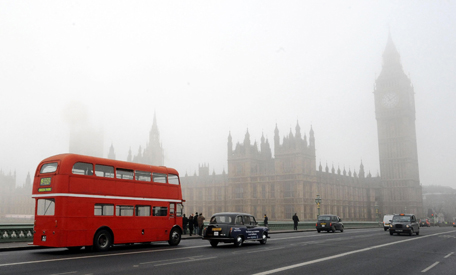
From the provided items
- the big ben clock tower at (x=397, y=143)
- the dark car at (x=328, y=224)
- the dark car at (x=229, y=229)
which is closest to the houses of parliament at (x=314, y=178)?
the big ben clock tower at (x=397, y=143)

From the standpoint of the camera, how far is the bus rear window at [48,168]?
52.1ft

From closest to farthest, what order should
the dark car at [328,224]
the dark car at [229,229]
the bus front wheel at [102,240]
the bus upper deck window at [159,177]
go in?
the bus front wheel at [102,240], the dark car at [229,229], the bus upper deck window at [159,177], the dark car at [328,224]

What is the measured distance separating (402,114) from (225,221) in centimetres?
10933

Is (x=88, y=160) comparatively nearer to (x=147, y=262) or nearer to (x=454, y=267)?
(x=147, y=262)

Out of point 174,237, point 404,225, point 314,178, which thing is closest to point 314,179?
point 314,178

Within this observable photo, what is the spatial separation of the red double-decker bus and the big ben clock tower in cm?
10322

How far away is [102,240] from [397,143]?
11244cm

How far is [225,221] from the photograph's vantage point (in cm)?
1925

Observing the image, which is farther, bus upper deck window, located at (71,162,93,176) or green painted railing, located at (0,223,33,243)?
green painted railing, located at (0,223,33,243)

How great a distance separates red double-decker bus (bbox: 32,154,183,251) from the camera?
1562cm

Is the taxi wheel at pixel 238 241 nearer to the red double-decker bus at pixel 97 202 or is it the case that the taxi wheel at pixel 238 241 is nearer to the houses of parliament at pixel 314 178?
the red double-decker bus at pixel 97 202

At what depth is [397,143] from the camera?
116 m

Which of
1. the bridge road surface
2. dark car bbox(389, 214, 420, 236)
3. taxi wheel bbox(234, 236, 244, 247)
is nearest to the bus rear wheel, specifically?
taxi wheel bbox(234, 236, 244, 247)

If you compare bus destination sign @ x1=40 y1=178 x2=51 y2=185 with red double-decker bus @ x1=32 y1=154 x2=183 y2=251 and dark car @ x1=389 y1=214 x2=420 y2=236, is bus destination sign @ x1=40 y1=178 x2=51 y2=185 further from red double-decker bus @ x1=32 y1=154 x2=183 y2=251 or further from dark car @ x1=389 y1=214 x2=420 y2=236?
dark car @ x1=389 y1=214 x2=420 y2=236
